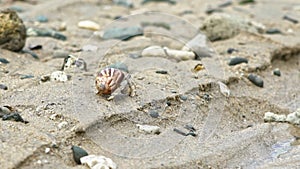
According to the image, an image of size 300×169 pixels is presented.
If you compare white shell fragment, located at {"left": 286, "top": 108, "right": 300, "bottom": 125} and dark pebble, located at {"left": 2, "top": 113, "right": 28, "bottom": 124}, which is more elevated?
dark pebble, located at {"left": 2, "top": 113, "right": 28, "bottom": 124}

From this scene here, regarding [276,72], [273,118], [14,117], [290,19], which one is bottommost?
[290,19]

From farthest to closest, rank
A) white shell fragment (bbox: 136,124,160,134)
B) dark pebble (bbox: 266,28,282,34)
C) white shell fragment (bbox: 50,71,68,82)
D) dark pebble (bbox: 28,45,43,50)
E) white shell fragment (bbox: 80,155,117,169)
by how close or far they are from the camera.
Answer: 1. dark pebble (bbox: 266,28,282,34)
2. dark pebble (bbox: 28,45,43,50)
3. white shell fragment (bbox: 50,71,68,82)
4. white shell fragment (bbox: 136,124,160,134)
5. white shell fragment (bbox: 80,155,117,169)

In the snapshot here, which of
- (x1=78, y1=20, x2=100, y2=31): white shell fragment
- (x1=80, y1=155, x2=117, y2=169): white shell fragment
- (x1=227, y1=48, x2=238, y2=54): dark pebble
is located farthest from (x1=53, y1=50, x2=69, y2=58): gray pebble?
(x1=80, y1=155, x2=117, y2=169): white shell fragment

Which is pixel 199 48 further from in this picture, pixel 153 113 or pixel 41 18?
pixel 41 18

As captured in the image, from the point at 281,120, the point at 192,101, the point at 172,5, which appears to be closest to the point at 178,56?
the point at 192,101

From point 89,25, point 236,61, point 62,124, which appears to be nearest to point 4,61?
point 62,124

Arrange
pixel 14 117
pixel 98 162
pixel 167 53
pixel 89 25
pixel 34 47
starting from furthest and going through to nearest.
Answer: pixel 89 25 < pixel 34 47 < pixel 167 53 < pixel 14 117 < pixel 98 162

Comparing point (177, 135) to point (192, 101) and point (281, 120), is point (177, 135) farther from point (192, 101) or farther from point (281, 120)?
point (281, 120)

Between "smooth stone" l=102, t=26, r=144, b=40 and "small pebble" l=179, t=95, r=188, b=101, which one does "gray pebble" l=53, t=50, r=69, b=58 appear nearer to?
"smooth stone" l=102, t=26, r=144, b=40
